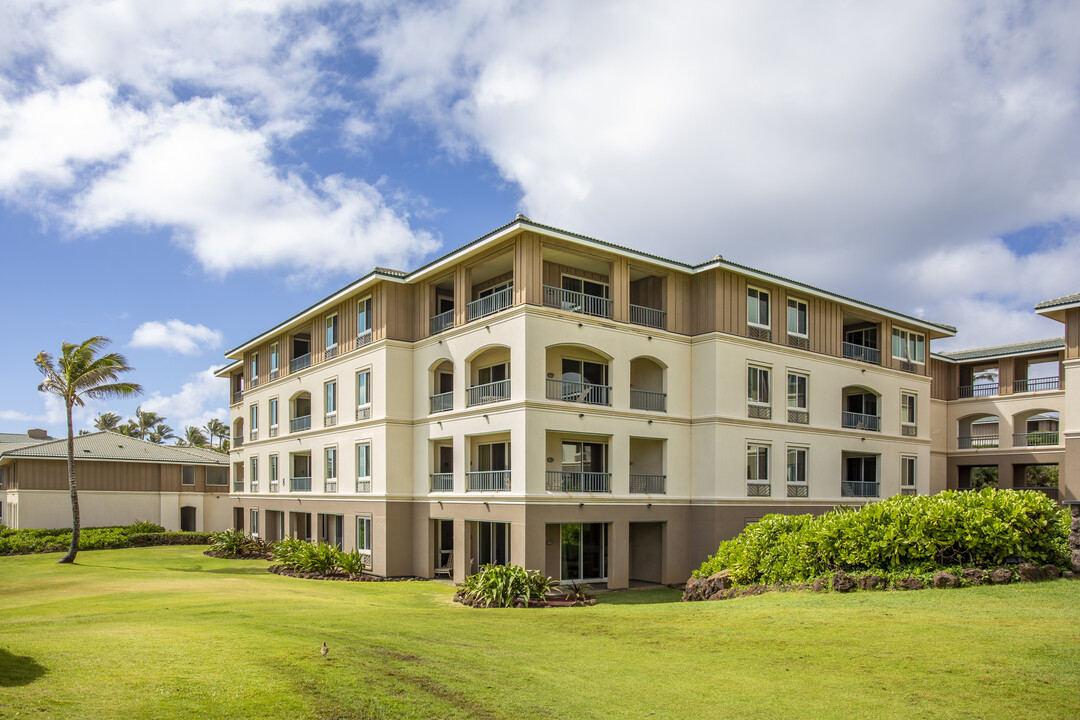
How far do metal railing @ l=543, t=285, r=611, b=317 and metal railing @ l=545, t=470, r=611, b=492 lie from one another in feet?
17.6

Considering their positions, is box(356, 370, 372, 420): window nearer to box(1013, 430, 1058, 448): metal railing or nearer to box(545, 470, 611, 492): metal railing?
box(545, 470, 611, 492): metal railing

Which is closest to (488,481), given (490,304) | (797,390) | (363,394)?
(490,304)

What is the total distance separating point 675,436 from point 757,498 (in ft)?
12.9

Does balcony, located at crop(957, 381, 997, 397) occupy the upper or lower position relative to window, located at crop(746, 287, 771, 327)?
lower

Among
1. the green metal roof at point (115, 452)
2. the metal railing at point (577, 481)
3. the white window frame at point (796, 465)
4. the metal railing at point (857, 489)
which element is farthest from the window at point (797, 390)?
the green metal roof at point (115, 452)

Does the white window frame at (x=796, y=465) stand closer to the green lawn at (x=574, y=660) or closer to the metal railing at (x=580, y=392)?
the metal railing at (x=580, y=392)

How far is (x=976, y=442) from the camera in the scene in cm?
4556

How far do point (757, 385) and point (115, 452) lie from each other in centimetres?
4294

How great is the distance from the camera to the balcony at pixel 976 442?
44.8 metres

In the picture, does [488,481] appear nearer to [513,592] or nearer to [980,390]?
[513,592]

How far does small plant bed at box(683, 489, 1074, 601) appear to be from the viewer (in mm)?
16844

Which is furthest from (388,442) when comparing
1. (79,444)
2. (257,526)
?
(79,444)

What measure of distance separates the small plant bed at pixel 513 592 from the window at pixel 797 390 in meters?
13.1

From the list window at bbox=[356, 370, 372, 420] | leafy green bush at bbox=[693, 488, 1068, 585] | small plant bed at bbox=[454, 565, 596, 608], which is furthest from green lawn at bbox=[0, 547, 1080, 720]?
window at bbox=[356, 370, 372, 420]
